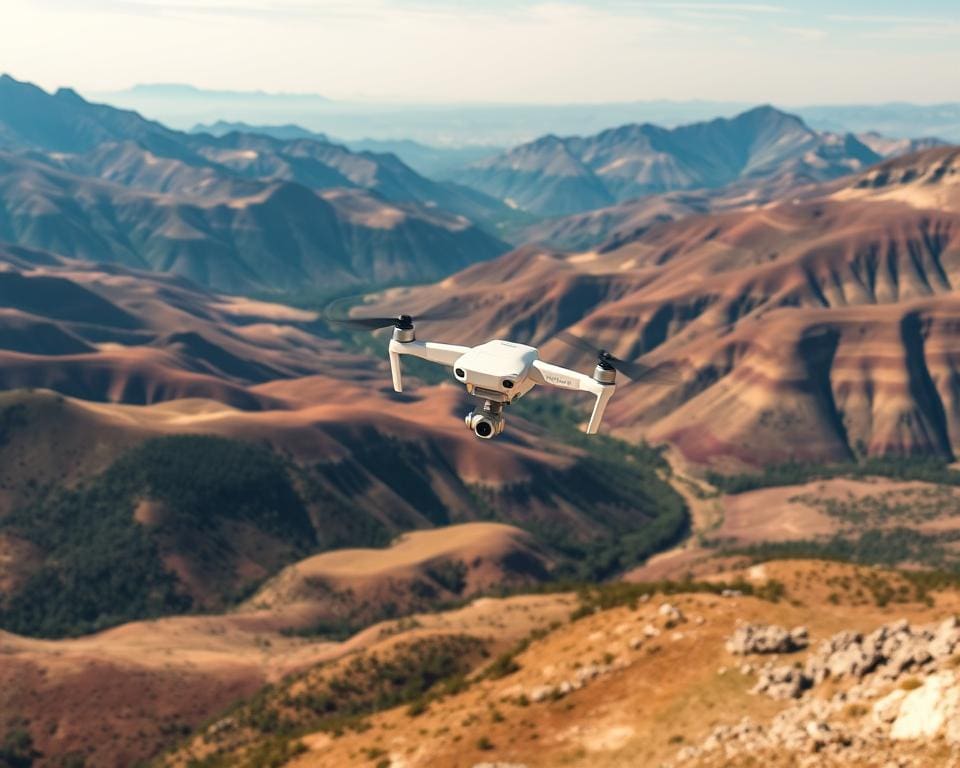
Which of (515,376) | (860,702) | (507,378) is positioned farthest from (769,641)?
(507,378)

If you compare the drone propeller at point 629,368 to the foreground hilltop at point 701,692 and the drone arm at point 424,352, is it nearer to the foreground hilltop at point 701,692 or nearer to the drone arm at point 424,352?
the drone arm at point 424,352

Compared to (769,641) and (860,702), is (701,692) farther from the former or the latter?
(860,702)

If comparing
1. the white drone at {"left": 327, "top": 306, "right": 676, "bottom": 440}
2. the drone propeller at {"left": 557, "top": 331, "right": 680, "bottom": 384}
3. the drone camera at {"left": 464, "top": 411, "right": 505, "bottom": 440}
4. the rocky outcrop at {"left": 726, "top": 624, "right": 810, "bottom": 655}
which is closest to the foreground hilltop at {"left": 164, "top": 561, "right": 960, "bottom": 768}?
the rocky outcrop at {"left": 726, "top": 624, "right": 810, "bottom": 655}

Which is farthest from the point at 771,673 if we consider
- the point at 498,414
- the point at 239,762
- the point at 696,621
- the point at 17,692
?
the point at 17,692

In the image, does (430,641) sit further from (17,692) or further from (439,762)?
(17,692)

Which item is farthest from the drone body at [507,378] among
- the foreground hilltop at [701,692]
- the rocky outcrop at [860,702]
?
the foreground hilltop at [701,692]
